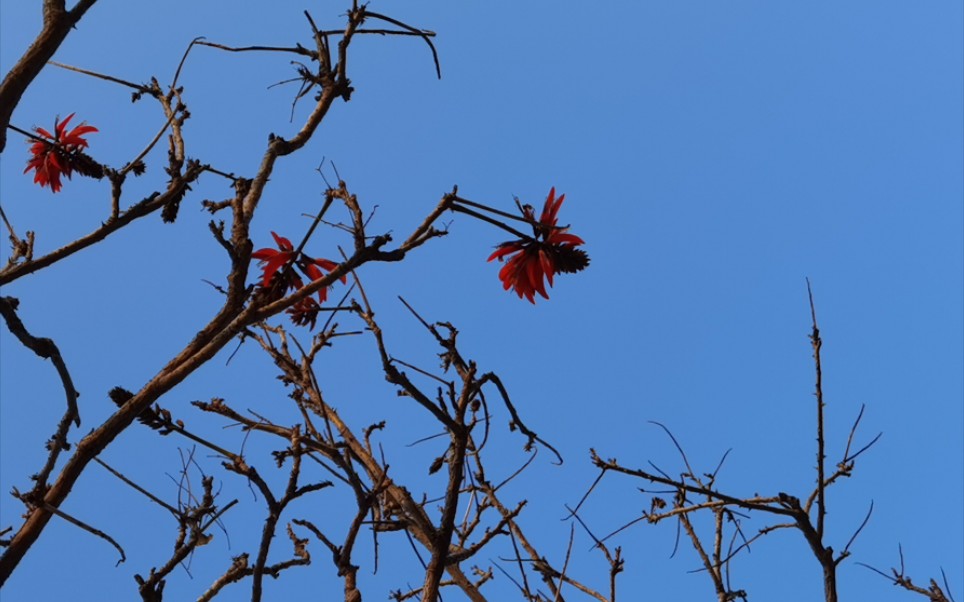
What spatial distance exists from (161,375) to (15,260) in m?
1.28

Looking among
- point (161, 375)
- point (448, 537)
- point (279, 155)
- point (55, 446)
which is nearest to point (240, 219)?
point (279, 155)

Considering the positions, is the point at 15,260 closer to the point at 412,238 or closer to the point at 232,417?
the point at 232,417

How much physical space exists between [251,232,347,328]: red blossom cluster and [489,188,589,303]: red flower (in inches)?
17.6

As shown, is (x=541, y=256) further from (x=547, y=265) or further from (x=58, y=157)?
(x=58, y=157)

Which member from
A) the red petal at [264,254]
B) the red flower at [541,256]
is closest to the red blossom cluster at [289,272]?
the red petal at [264,254]

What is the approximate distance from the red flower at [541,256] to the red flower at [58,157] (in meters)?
1.35

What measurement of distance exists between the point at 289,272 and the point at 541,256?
67 centimetres

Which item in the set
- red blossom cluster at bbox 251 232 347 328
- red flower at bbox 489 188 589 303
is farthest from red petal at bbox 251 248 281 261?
red flower at bbox 489 188 589 303

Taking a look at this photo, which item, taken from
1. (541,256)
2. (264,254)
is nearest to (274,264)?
(264,254)

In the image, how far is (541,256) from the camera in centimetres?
217

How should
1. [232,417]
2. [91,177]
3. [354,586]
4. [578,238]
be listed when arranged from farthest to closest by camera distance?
1. [232,417]
2. [91,177]
3. [578,238]
4. [354,586]

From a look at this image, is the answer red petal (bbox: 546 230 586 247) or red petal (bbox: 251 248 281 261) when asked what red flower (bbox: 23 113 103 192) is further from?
red petal (bbox: 546 230 586 247)

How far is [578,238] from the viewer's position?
212 centimetres

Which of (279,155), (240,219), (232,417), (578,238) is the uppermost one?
(232,417)
